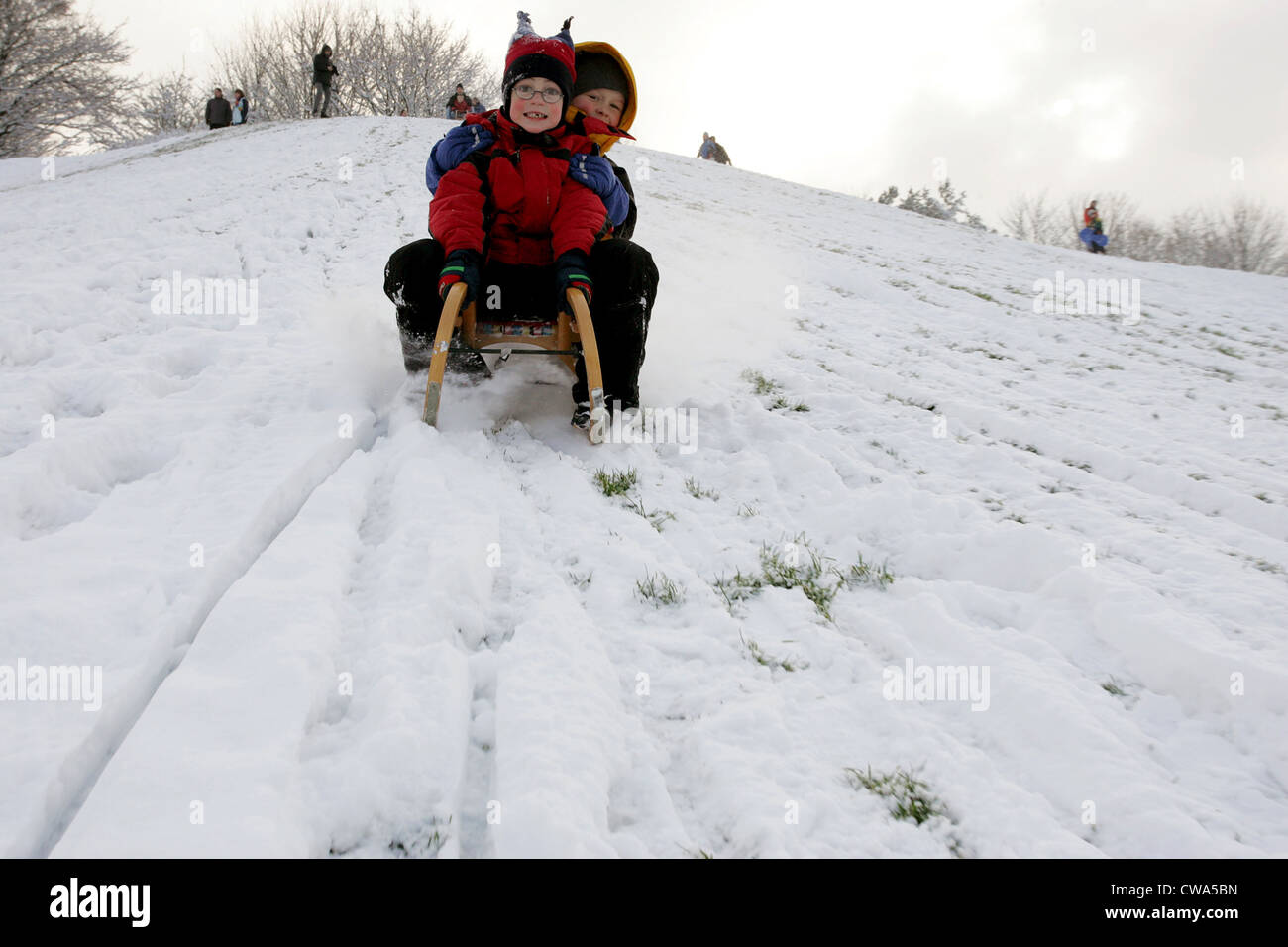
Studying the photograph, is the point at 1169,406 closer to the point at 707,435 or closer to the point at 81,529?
the point at 707,435

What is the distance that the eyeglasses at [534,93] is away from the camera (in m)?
3.03

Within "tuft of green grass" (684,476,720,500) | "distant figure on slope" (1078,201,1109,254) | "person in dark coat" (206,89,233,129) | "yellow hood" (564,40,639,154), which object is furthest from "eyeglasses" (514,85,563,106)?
"person in dark coat" (206,89,233,129)

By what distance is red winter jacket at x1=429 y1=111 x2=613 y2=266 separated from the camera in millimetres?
3043

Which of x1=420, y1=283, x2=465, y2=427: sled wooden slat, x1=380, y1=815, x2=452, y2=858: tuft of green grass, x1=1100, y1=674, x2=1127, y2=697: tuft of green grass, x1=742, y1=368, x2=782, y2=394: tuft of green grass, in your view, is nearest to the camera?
x1=380, y1=815, x2=452, y2=858: tuft of green grass

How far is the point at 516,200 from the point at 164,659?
7.75 ft

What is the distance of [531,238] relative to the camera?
3.31 metres

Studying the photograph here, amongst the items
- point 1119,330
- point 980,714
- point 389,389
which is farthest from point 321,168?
point 980,714

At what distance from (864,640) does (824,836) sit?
717mm

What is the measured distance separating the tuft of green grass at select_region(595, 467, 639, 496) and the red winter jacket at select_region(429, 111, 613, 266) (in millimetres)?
1062

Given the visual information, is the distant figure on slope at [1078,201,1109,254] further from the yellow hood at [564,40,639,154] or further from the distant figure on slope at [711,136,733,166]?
the yellow hood at [564,40,639,154]

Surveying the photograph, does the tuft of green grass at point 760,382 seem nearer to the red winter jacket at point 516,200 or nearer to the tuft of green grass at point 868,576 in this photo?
the red winter jacket at point 516,200

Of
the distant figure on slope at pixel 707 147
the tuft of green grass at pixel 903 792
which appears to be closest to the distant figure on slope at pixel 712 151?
the distant figure on slope at pixel 707 147

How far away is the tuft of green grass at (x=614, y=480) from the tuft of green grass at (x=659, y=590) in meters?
0.63

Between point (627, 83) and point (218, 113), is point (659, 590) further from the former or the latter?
point (218, 113)
